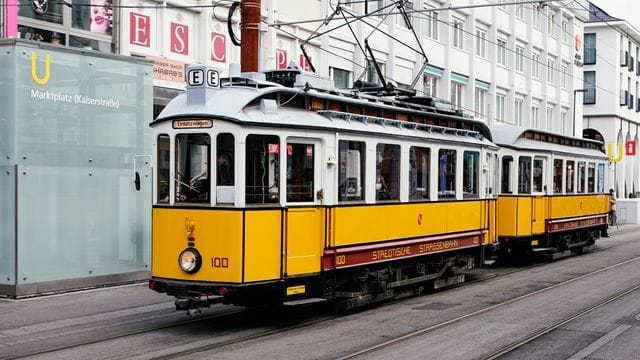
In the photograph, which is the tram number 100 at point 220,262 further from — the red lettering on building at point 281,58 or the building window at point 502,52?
the building window at point 502,52

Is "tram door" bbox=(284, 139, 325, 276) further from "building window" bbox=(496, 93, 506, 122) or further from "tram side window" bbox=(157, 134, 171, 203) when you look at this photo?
"building window" bbox=(496, 93, 506, 122)

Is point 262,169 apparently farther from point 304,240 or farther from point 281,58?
point 281,58

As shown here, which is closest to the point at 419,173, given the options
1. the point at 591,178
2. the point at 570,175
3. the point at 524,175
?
the point at 524,175

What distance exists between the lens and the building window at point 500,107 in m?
38.6

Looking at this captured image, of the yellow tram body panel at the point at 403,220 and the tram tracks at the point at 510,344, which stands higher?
the yellow tram body panel at the point at 403,220

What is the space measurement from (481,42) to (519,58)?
5.17 meters

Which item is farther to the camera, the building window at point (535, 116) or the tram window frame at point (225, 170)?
the building window at point (535, 116)

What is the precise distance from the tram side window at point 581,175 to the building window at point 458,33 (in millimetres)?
12562

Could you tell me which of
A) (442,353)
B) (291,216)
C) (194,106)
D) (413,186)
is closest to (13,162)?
(194,106)

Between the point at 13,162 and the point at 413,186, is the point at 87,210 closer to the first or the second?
the point at 13,162

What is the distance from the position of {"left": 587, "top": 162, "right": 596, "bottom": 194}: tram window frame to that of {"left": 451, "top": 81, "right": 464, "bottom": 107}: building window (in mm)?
10810

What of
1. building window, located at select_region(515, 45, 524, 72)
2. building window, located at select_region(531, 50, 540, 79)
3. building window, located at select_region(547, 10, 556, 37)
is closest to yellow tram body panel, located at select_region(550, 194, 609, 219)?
building window, located at select_region(515, 45, 524, 72)

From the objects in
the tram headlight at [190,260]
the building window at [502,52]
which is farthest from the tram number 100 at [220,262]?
the building window at [502,52]

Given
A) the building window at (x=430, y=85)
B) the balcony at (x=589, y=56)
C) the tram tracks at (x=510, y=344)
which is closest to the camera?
the tram tracks at (x=510, y=344)
